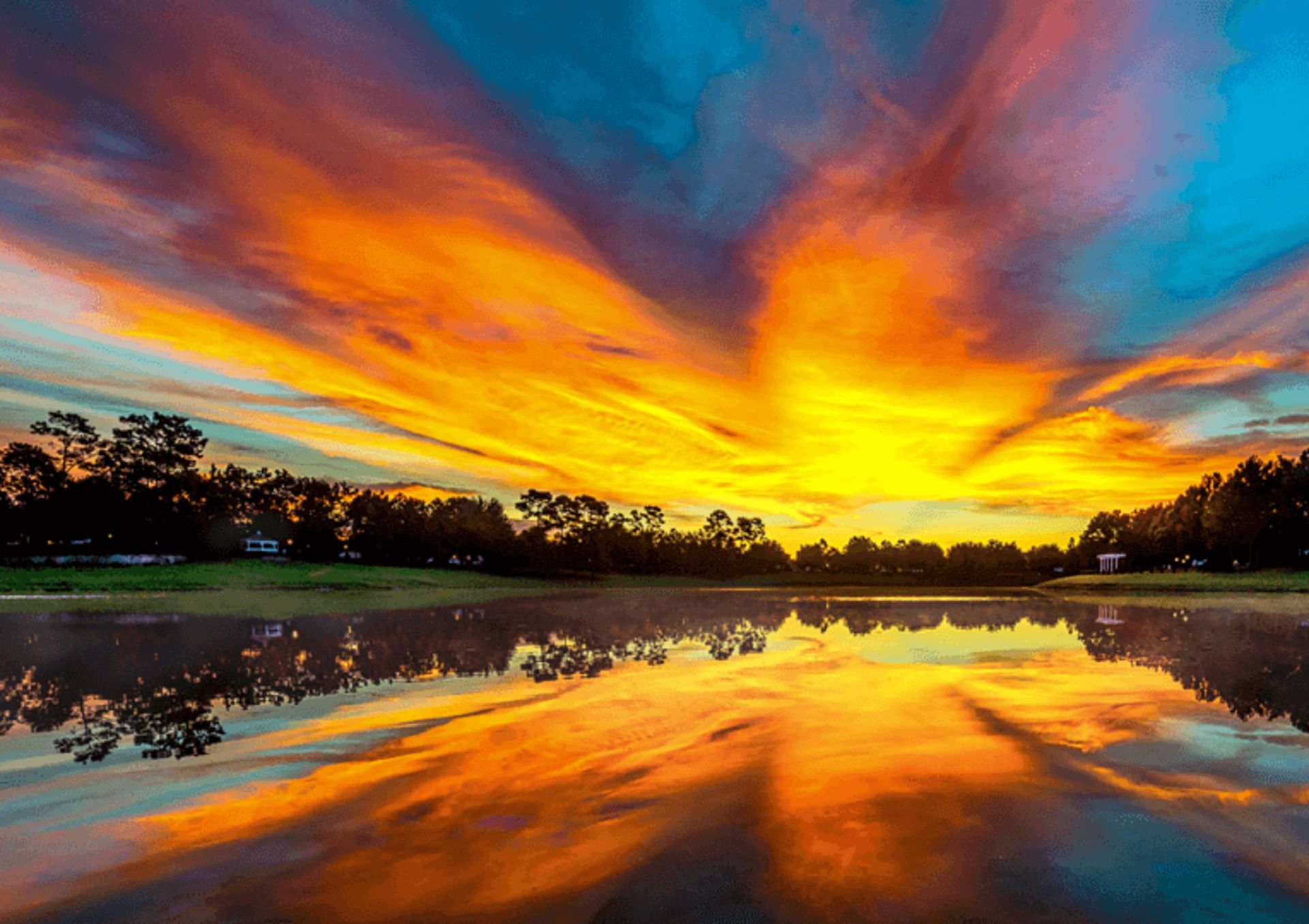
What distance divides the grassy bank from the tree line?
1526cm

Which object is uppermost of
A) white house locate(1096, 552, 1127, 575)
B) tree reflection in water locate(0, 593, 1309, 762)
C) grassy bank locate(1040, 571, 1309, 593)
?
white house locate(1096, 552, 1127, 575)

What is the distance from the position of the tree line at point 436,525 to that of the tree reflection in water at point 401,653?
54.6 m

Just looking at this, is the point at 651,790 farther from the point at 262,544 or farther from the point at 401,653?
the point at 262,544

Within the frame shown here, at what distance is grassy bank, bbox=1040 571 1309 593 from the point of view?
53.7m

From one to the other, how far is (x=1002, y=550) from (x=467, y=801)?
7224 inches

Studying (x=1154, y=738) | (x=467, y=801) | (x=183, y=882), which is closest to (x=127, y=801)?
(x=183, y=882)

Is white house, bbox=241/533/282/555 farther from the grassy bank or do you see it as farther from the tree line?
the grassy bank

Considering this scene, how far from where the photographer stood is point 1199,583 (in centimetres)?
5988

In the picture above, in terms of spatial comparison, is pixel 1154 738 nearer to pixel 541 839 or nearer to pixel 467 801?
pixel 541 839

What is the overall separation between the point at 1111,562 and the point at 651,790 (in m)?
135

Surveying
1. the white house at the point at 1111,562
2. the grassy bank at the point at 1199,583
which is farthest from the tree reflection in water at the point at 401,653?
the white house at the point at 1111,562

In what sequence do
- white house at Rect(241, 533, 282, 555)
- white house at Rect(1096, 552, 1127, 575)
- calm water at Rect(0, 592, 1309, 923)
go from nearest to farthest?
calm water at Rect(0, 592, 1309, 923), white house at Rect(241, 533, 282, 555), white house at Rect(1096, 552, 1127, 575)

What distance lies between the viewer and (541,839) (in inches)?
215

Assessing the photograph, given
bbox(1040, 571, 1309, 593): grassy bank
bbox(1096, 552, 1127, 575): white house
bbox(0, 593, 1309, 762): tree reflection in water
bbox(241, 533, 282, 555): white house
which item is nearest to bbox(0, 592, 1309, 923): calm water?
bbox(0, 593, 1309, 762): tree reflection in water
